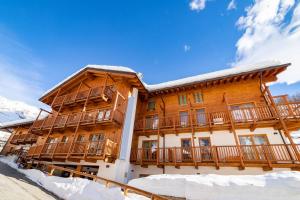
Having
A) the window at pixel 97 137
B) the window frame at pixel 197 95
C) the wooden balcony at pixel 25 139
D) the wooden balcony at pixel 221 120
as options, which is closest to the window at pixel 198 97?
the window frame at pixel 197 95

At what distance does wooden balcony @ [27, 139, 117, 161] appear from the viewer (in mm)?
11420

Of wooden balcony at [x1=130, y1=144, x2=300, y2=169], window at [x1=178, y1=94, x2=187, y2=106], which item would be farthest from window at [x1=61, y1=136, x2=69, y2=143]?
window at [x1=178, y1=94, x2=187, y2=106]

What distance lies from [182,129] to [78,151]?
908cm

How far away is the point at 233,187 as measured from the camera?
6820mm

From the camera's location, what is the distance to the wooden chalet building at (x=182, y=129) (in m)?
10.4

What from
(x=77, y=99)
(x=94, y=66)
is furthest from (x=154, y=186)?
(x=94, y=66)

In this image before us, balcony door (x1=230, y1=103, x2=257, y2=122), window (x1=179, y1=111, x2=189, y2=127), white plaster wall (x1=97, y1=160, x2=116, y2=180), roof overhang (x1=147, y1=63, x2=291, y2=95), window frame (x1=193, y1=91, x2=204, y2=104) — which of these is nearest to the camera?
balcony door (x1=230, y1=103, x2=257, y2=122)

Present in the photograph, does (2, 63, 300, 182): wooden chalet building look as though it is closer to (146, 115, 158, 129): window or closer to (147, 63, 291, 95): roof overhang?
(147, 63, 291, 95): roof overhang

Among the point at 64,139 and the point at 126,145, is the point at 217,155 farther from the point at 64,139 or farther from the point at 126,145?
the point at 64,139

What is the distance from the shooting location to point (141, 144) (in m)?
14.4

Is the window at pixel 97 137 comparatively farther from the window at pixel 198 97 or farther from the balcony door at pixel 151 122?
the window at pixel 198 97

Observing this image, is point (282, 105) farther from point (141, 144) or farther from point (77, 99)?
point (77, 99)

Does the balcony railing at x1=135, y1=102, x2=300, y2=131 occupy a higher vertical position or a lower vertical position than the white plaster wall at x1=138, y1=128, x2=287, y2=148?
higher

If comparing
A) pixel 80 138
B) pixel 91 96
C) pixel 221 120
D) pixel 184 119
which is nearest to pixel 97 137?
pixel 80 138
